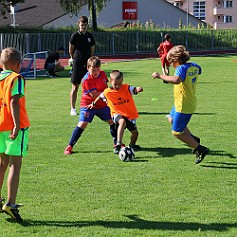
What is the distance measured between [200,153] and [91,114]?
2064 mm

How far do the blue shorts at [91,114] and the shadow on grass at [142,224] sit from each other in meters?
3.62

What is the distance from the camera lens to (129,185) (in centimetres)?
723

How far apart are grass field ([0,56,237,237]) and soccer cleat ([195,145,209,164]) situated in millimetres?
117

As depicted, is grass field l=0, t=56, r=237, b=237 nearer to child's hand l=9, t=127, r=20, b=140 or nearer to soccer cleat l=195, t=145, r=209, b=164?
soccer cleat l=195, t=145, r=209, b=164

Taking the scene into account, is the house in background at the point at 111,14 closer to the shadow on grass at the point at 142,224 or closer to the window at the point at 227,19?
the window at the point at 227,19

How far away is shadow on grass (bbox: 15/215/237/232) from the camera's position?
224 inches

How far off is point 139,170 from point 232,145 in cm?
224

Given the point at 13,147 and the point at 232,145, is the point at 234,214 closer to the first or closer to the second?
the point at 13,147

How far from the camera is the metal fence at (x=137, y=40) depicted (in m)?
40.4

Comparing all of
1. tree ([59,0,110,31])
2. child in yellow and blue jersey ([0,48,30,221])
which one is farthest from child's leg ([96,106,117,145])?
tree ([59,0,110,31])

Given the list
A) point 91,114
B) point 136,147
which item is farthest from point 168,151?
point 91,114

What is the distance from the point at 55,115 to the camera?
13297mm

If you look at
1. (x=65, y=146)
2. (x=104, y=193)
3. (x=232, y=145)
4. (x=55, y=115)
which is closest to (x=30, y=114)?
(x=55, y=115)

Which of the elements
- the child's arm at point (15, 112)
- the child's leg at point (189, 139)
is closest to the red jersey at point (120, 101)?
the child's leg at point (189, 139)
